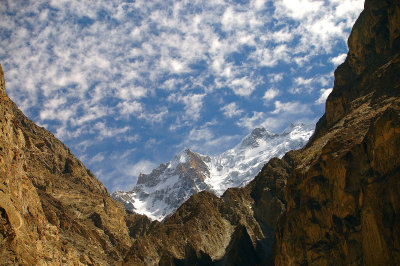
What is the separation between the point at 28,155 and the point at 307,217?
396 ft

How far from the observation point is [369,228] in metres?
31.9

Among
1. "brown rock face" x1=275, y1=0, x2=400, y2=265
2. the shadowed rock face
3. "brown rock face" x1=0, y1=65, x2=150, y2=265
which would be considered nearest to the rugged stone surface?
the shadowed rock face

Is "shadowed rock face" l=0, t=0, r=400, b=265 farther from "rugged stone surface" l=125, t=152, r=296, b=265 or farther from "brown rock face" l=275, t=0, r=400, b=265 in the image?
"rugged stone surface" l=125, t=152, r=296, b=265

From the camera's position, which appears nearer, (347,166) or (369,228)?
(369,228)

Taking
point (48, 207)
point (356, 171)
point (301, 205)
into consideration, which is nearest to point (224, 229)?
point (48, 207)

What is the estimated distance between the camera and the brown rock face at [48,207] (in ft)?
191

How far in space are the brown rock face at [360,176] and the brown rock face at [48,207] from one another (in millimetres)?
32604

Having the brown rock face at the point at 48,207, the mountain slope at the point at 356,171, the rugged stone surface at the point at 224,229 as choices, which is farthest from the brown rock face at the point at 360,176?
the rugged stone surface at the point at 224,229

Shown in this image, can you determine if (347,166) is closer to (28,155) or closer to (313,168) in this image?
(313,168)

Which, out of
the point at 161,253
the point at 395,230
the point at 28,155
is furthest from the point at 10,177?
the point at 28,155

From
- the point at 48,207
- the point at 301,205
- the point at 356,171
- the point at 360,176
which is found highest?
the point at 48,207

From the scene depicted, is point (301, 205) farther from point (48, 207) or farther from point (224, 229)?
point (48, 207)

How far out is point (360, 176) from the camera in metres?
35.3

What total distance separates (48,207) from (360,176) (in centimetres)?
9244
